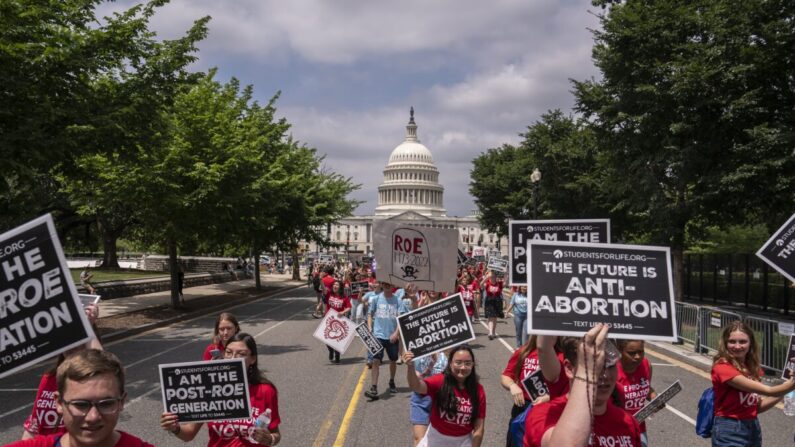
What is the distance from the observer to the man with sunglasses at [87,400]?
2.54m

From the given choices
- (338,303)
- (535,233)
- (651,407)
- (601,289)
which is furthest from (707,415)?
(338,303)

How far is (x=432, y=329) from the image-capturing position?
587 centimetres

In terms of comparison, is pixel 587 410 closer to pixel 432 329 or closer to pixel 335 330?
pixel 432 329

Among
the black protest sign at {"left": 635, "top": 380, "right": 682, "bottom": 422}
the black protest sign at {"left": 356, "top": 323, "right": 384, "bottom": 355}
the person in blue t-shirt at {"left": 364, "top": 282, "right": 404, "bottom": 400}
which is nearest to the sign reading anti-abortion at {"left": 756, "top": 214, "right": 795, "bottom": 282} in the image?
the black protest sign at {"left": 635, "top": 380, "right": 682, "bottom": 422}

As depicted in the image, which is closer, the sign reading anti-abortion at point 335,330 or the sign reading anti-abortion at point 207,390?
the sign reading anti-abortion at point 207,390

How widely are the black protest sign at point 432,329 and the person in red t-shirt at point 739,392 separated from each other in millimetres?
2033

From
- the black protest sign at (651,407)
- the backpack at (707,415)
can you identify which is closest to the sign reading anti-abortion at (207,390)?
the black protest sign at (651,407)

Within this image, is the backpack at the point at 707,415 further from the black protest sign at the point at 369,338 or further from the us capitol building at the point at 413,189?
the us capitol building at the point at 413,189

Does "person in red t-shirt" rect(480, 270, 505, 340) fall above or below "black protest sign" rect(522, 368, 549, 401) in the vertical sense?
below

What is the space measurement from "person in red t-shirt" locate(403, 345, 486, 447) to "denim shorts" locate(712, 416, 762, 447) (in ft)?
5.81

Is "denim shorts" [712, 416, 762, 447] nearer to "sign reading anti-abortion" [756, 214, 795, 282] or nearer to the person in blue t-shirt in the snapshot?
"sign reading anti-abortion" [756, 214, 795, 282]

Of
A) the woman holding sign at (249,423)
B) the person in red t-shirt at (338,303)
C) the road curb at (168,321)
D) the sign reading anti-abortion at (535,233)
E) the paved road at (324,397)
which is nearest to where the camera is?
the woman holding sign at (249,423)

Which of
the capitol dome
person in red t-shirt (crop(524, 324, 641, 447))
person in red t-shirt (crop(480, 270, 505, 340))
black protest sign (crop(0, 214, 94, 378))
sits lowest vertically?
person in red t-shirt (crop(480, 270, 505, 340))

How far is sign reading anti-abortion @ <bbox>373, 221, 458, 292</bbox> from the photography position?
878 centimetres
